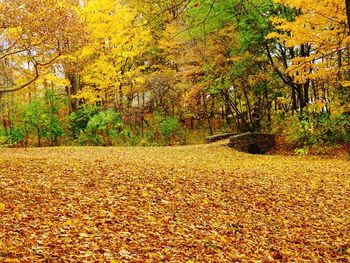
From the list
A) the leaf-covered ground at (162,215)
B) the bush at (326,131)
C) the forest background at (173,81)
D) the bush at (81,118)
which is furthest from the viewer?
the bush at (81,118)

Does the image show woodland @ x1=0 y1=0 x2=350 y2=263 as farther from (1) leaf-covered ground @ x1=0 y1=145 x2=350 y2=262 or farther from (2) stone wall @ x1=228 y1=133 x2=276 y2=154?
(2) stone wall @ x1=228 y1=133 x2=276 y2=154

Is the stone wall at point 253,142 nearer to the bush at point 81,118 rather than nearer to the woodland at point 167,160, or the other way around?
the woodland at point 167,160

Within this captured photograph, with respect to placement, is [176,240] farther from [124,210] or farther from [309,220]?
[309,220]

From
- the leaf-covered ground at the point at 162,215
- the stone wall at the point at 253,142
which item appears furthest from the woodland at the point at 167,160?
the stone wall at the point at 253,142

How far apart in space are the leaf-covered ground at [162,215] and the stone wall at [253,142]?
7.38m

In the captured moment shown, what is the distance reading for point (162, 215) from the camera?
17.7 ft

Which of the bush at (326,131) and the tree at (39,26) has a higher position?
the tree at (39,26)

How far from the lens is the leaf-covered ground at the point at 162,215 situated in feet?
13.4

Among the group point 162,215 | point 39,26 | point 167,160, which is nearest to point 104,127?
point 167,160

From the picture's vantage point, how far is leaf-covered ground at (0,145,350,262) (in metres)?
4.07

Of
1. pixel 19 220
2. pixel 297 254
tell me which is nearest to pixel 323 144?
pixel 297 254

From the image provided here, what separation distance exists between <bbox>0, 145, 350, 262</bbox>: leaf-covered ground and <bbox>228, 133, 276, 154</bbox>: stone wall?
290 inches

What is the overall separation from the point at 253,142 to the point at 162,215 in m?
11.9

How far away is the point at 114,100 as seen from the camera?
20828 mm
